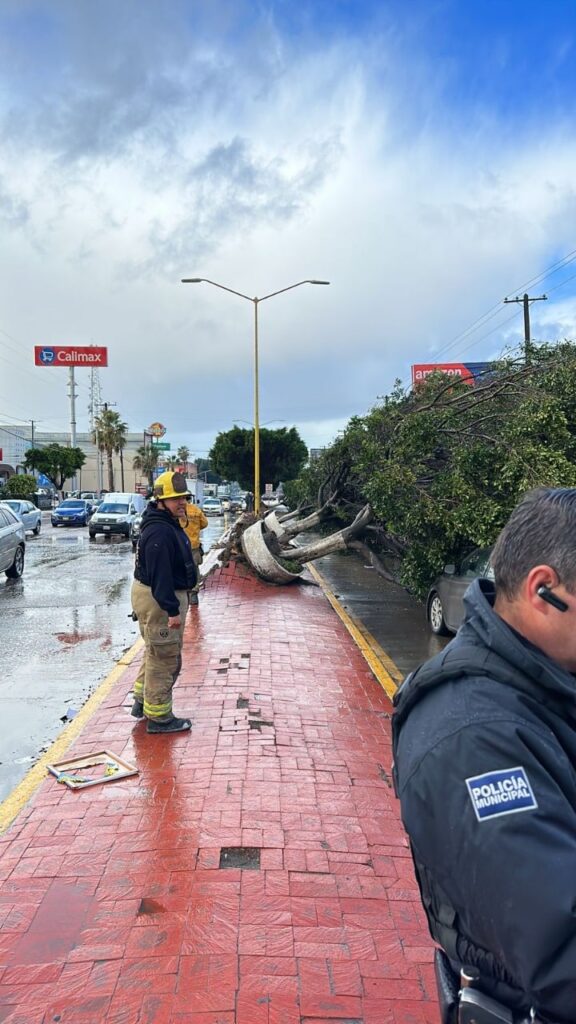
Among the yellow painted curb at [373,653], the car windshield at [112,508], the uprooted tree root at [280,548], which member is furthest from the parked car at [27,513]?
the yellow painted curb at [373,653]

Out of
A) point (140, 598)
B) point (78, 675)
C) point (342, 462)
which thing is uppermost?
point (342, 462)

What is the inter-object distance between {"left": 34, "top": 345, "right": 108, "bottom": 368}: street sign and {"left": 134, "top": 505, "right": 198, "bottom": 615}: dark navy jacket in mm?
74817

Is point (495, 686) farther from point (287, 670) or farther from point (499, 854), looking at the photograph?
point (287, 670)

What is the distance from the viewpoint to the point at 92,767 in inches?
177

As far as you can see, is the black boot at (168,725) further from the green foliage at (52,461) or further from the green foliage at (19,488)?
the green foliage at (52,461)

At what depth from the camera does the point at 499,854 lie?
3.77 feet

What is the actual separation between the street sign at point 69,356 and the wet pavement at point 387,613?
64.2m

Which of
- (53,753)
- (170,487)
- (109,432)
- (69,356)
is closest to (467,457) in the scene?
(170,487)

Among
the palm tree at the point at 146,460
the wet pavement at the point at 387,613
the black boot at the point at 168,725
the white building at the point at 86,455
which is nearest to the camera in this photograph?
the black boot at the point at 168,725

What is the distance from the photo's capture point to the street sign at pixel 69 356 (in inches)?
2982

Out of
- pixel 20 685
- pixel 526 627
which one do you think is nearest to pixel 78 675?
pixel 20 685

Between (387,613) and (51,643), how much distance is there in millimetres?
5167

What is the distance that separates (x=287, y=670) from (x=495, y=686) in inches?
225

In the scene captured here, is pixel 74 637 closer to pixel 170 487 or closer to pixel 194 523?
pixel 194 523
